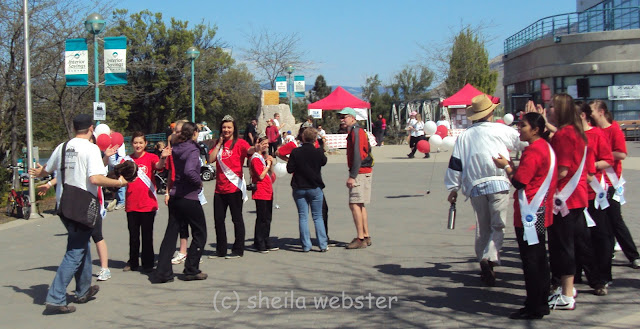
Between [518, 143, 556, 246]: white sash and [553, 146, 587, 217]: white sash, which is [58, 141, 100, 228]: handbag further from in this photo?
[553, 146, 587, 217]: white sash

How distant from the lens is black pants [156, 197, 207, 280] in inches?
290

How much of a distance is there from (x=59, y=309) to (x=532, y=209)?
442cm

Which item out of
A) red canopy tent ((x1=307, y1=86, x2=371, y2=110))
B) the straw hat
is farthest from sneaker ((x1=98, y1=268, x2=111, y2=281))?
red canopy tent ((x1=307, y1=86, x2=371, y2=110))

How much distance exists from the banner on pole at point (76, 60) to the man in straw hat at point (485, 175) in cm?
991

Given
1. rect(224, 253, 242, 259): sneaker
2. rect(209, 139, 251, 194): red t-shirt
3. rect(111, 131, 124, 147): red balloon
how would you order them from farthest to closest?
rect(224, 253, 242, 259): sneaker
rect(209, 139, 251, 194): red t-shirt
rect(111, 131, 124, 147): red balloon

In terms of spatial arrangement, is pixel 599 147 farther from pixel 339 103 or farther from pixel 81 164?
pixel 339 103

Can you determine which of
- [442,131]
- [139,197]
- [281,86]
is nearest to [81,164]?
[139,197]

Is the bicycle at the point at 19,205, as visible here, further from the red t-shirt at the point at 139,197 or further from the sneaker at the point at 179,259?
the red t-shirt at the point at 139,197

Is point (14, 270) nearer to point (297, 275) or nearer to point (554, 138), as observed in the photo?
point (297, 275)

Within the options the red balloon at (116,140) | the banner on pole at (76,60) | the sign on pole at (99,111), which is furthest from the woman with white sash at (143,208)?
the sign on pole at (99,111)

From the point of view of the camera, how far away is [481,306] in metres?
6.13

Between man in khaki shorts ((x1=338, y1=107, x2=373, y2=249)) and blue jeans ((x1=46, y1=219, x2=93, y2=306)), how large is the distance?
3.55 metres

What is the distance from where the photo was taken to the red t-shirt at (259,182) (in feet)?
29.5

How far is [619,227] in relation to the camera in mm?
7172
